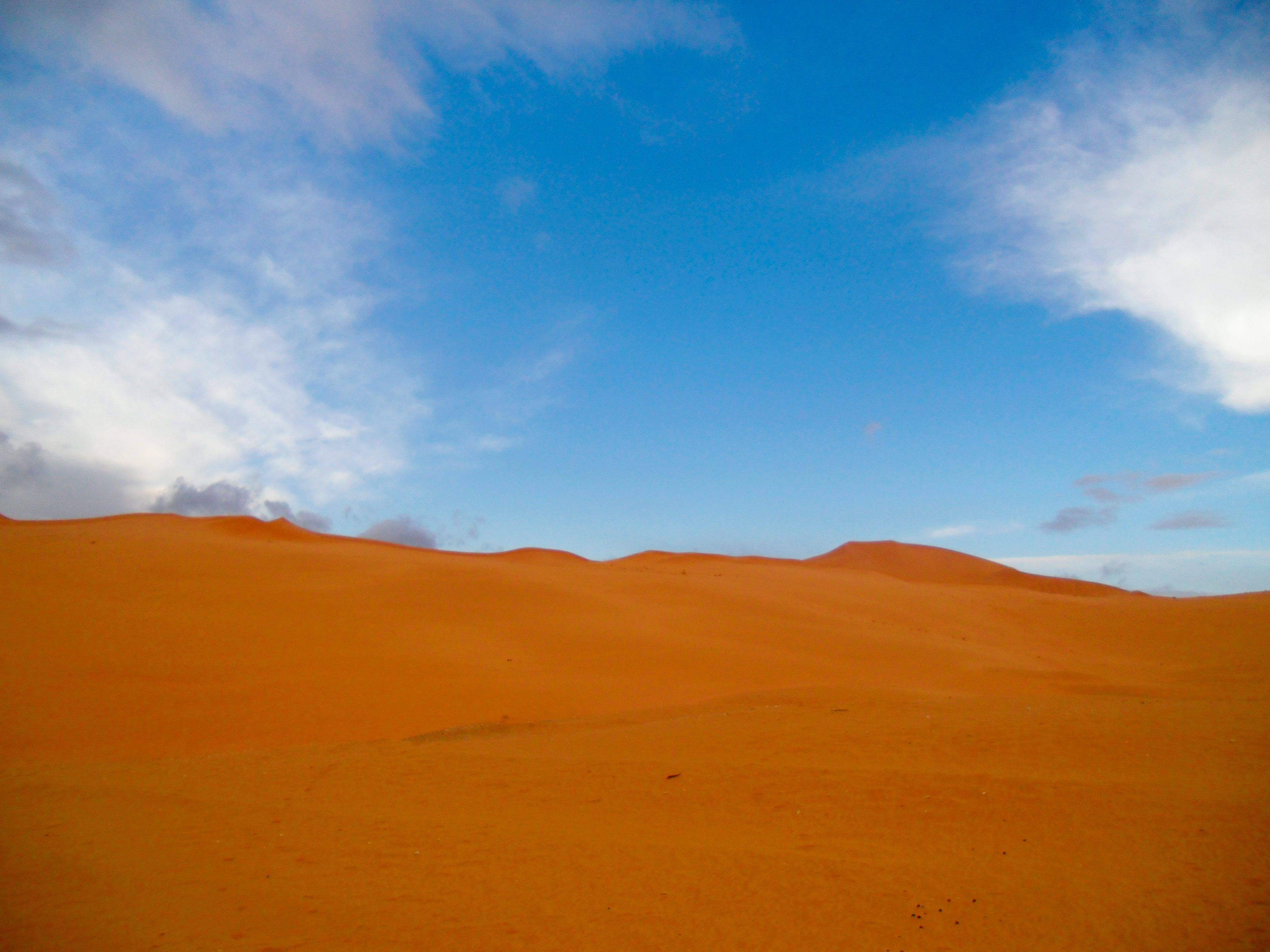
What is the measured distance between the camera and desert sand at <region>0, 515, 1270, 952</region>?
4.23 m

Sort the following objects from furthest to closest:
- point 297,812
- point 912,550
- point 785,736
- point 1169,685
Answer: point 912,550 < point 1169,685 < point 785,736 < point 297,812

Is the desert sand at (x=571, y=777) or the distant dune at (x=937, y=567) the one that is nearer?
the desert sand at (x=571, y=777)

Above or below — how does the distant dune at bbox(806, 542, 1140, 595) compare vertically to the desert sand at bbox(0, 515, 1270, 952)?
above

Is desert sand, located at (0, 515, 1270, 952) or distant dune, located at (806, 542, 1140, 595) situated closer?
desert sand, located at (0, 515, 1270, 952)

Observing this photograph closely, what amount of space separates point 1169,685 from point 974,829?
940 centimetres

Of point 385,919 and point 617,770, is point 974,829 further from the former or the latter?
point 385,919

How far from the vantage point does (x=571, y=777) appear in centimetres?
701

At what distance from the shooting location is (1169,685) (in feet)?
39.4

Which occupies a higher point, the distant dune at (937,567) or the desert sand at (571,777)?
the distant dune at (937,567)

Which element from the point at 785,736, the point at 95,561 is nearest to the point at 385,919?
the point at 785,736

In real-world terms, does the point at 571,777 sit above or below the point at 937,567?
below

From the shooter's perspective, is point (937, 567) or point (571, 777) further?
point (937, 567)

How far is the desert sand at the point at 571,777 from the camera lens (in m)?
4.23

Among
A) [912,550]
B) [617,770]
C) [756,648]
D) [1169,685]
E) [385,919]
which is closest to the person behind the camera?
[385,919]
